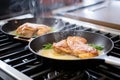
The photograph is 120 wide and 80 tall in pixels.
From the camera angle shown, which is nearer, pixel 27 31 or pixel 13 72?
pixel 13 72

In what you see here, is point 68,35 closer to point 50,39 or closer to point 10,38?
point 50,39

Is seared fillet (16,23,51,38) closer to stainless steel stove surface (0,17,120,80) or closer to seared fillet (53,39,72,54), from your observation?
stainless steel stove surface (0,17,120,80)

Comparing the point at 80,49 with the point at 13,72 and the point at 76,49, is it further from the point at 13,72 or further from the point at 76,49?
the point at 13,72

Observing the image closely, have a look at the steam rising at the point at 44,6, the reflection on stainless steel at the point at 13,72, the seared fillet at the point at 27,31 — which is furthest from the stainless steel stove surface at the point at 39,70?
the steam rising at the point at 44,6

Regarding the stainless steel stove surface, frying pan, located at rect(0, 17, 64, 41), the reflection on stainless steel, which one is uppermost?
frying pan, located at rect(0, 17, 64, 41)

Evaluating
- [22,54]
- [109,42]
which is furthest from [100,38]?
[22,54]

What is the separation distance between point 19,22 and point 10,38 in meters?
0.27

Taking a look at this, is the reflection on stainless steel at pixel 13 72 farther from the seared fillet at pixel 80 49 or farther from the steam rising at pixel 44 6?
the steam rising at pixel 44 6

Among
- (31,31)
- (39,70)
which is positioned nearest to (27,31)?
(31,31)

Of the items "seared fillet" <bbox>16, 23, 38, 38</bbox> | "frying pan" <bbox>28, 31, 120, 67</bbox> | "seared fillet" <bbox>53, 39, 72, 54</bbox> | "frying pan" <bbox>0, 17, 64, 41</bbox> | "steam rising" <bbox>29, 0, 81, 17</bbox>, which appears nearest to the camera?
"frying pan" <bbox>28, 31, 120, 67</bbox>

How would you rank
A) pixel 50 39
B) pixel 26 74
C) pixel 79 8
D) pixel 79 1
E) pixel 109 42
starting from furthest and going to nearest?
1. pixel 79 1
2. pixel 79 8
3. pixel 50 39
4. pixel 109 42
5. pixel 26 74

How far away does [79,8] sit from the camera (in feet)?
5.10

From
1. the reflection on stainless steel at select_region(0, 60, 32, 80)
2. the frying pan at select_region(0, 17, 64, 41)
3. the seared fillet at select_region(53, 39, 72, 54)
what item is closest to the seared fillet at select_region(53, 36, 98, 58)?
the seared fillet at select_region(53, 39, 72, 54)

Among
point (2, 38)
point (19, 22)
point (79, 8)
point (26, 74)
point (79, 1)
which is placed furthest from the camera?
point (79, 1)
